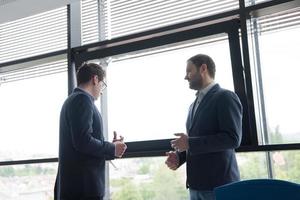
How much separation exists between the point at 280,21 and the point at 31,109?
8.15ft

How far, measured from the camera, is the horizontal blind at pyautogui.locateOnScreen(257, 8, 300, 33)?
2.48m

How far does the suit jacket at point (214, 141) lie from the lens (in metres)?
2.08

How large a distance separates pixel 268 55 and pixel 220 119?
2.40ft

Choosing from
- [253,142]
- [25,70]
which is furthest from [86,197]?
[25,70]

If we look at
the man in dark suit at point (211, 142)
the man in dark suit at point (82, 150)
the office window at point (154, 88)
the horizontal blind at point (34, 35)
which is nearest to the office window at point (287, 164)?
the man in dark suit at point (211, 142)

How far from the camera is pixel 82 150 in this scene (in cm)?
231

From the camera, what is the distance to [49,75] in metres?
3.63

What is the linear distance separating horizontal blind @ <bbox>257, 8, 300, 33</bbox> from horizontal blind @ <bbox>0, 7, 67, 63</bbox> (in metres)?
1.87

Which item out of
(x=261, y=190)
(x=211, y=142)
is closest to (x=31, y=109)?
(x=211, y=142)

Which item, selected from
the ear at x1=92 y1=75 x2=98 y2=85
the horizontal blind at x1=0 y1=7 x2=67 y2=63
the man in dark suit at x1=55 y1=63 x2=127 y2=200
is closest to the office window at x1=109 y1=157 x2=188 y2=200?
the man in dark suit at x1=55 y1=63 x2=127 y2=200

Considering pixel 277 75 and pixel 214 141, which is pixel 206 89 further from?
pixel 277 75

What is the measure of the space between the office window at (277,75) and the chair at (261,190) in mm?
1125

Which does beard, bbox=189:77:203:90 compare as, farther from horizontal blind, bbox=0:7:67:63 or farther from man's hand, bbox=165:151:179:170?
horizontal blind, bbox=0:7:67:63

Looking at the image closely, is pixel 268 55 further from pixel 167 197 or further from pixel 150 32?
pixel 167 197
